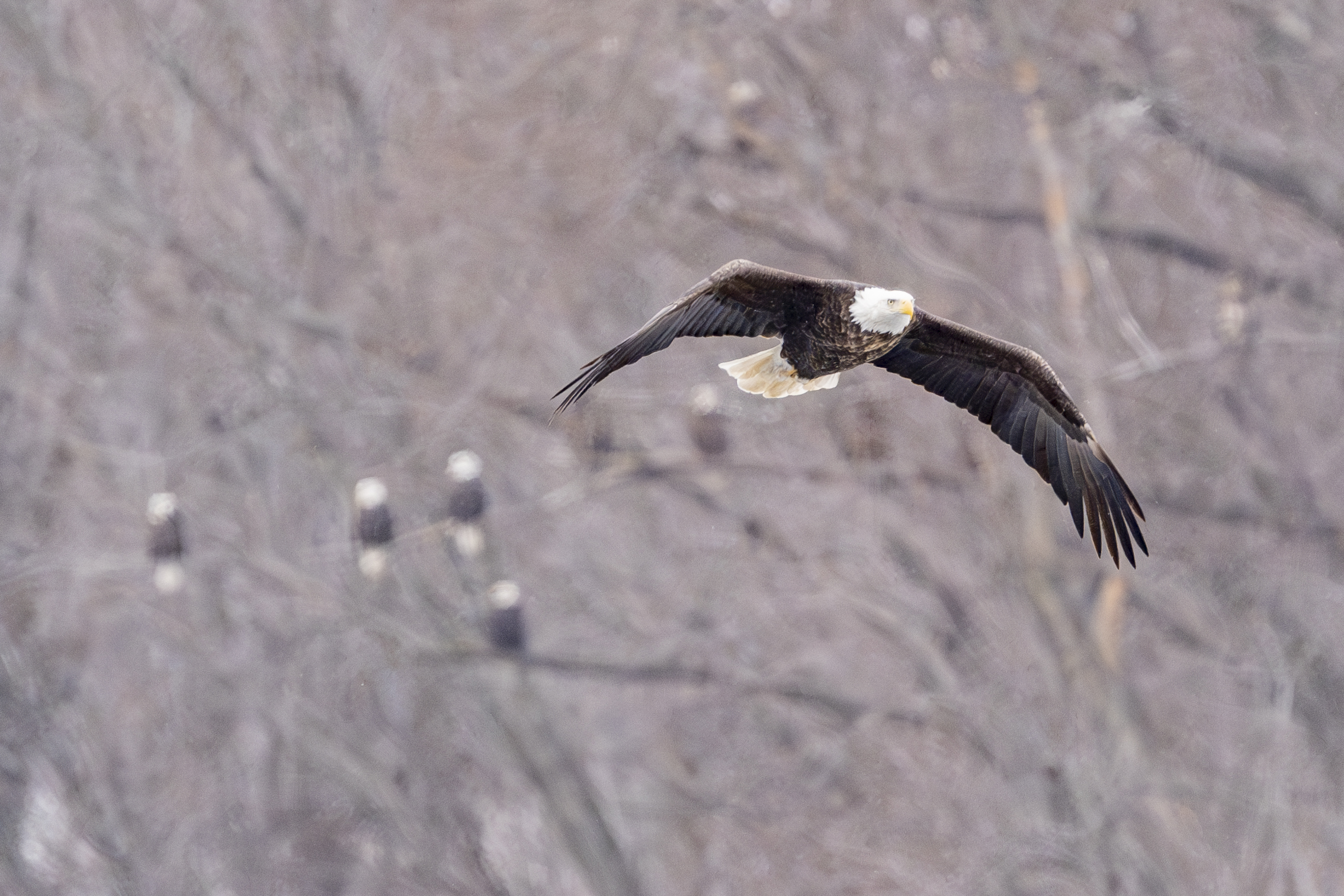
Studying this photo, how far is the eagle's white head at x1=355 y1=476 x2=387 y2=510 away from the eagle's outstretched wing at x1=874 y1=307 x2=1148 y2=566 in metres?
4.59

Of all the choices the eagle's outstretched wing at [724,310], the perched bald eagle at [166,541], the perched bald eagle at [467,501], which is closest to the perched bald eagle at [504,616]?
the perched bald eagle at [467,501]

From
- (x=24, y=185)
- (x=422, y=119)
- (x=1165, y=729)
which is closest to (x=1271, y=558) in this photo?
(x=1165, y=729)

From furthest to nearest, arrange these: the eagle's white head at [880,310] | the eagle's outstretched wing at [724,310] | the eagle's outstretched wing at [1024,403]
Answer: the eagle's outstretched wing at [1024,403] < the eagle's white head at [880,310] < the eagle's outstretched wing at [724,310]

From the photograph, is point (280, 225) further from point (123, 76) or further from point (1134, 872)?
point (1134, 872)

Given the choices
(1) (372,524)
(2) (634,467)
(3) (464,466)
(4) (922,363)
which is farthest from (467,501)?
(4) (922,363)

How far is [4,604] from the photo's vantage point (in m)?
10.2

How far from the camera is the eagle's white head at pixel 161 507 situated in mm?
9969

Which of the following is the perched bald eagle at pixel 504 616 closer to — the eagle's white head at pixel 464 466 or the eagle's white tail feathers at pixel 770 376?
the eagle's white head at pixel 464 466

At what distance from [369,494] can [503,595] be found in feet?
3.43

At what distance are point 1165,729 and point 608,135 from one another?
527cm

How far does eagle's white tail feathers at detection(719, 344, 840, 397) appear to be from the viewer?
6254mm

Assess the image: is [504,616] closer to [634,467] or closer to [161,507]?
[634,467]

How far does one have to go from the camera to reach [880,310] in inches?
221

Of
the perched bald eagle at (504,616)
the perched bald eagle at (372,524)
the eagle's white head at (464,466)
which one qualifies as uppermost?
the eagle's white head at (464,466)
